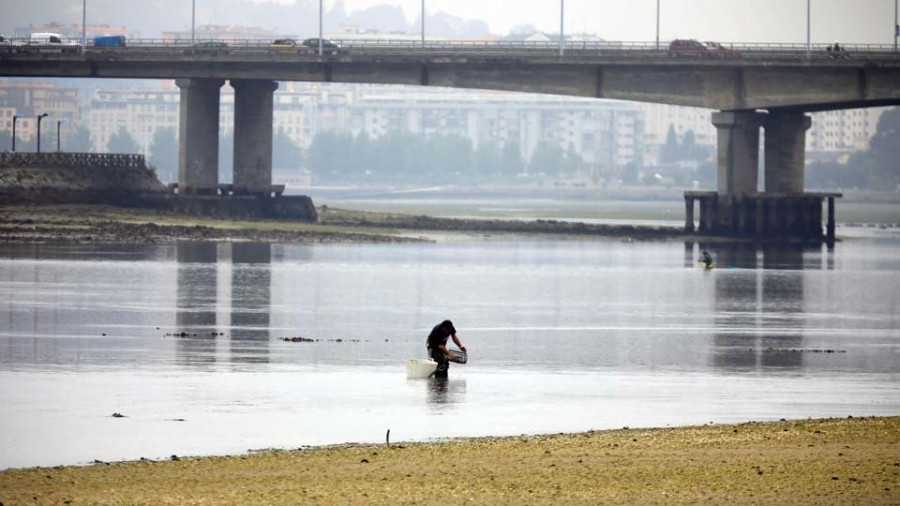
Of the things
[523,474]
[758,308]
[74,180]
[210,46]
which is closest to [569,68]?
[210,46]

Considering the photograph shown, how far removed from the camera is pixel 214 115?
403ft

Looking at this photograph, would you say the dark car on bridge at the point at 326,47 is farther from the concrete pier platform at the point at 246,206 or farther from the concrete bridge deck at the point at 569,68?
the concrete pier platform at the point at 246,206

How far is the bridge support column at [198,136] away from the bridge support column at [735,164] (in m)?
32.7

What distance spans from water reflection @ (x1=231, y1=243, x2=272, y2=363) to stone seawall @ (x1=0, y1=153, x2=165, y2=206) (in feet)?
52.0

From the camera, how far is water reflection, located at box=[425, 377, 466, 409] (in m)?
35.8

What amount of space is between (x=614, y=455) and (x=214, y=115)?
97656 mm

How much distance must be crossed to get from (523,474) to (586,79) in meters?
90.6

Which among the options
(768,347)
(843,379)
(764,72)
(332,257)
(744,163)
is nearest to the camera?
(843,379)

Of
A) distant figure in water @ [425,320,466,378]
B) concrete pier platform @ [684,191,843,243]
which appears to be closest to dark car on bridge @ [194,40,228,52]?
concrete pier platform @ [684,191,843,243]

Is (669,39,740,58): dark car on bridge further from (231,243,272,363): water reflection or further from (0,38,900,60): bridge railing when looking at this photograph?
(231,243,272,363): water reflection

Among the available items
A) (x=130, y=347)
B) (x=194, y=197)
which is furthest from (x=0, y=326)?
(x=194, y=197)

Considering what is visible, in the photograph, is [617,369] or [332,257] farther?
[332,257]

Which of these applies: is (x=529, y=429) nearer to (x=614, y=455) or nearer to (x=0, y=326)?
(x=614, y=455)

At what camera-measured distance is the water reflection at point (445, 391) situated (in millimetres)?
35750
